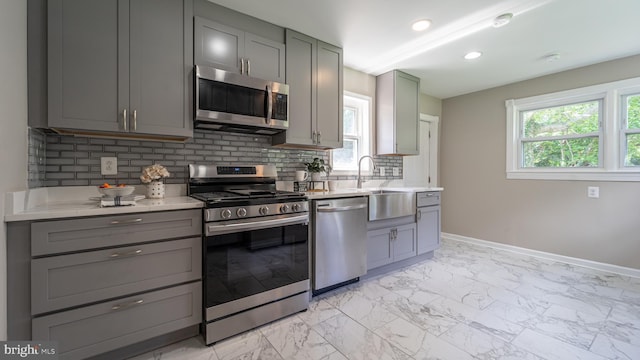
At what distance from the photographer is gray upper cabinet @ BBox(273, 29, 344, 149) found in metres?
2.43

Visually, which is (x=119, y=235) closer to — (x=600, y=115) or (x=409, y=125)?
(x=409, y=125)

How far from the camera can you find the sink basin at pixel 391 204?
8.74 ft

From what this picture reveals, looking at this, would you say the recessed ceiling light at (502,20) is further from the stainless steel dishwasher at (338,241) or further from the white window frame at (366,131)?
the stainless steel dishwasher at (338,241)

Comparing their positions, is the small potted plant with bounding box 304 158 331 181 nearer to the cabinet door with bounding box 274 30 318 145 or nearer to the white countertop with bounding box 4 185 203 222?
the cabinet door with bounding box 274 30 318 145

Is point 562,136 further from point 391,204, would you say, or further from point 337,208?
point 337,208

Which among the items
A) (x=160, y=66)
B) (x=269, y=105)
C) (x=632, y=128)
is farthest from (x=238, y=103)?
(x=632, y=128)

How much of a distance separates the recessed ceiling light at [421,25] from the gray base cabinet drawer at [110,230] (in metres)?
2.43

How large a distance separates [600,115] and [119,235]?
4859 millimetres

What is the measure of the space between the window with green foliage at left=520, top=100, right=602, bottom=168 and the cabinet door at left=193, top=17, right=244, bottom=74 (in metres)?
3.92

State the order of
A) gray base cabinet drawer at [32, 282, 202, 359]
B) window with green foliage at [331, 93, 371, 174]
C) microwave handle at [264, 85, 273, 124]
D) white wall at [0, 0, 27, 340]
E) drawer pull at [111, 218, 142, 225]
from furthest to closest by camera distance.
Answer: window with green foliage at [331, 93, 371, 174]
microwave handle at [264, 85, 273, 124]
drawer pull at [111, 218, 142, 225]
gray base cabinet drawer at [32, 282, 202, 359]
white wall at [0, 0, 27, 340]

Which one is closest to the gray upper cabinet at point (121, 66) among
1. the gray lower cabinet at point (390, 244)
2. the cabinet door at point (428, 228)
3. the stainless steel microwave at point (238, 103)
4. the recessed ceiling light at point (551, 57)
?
the stainless steel microwave at point (238, 103)

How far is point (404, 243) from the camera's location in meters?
3.00

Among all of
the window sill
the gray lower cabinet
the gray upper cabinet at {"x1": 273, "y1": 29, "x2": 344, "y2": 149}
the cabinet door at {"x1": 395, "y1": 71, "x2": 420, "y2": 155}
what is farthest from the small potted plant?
the window sill

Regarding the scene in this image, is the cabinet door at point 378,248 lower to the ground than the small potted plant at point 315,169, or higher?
lower
